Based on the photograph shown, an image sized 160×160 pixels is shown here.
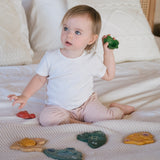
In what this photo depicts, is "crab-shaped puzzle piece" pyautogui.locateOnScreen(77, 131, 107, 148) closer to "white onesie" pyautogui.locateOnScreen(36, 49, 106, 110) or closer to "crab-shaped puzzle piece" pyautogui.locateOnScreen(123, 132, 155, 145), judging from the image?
"crab-shaped puzzle piece" pyautogui.locateOnScreen(123, 132, 155, 145)

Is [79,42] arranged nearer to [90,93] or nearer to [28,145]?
[90,93]

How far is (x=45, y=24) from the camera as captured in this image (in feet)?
6.31

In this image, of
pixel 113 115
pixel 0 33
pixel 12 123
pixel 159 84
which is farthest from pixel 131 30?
pixel 12 123

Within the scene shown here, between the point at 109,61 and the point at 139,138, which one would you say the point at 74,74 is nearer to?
the point at 109,61

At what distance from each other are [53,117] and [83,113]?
0.45 feet

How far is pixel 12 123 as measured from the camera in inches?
36.5

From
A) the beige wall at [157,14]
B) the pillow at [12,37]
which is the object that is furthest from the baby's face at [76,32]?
the beige wall at [157,14]

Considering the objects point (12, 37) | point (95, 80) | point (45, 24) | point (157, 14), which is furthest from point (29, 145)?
point (157, 14)

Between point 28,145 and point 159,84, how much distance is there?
85 centimetres

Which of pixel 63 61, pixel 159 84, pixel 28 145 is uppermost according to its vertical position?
pixel 63 61

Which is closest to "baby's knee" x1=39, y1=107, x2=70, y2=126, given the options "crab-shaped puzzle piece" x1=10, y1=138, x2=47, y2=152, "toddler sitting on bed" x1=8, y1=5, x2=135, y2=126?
"toddler sitting on bed" x1=8, y1=5, x2=135, y2=126

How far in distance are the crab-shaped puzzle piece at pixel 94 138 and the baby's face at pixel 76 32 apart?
35cm

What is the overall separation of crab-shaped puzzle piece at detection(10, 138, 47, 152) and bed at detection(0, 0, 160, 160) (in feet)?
0.05

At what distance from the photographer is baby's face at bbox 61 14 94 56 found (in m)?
1.04
